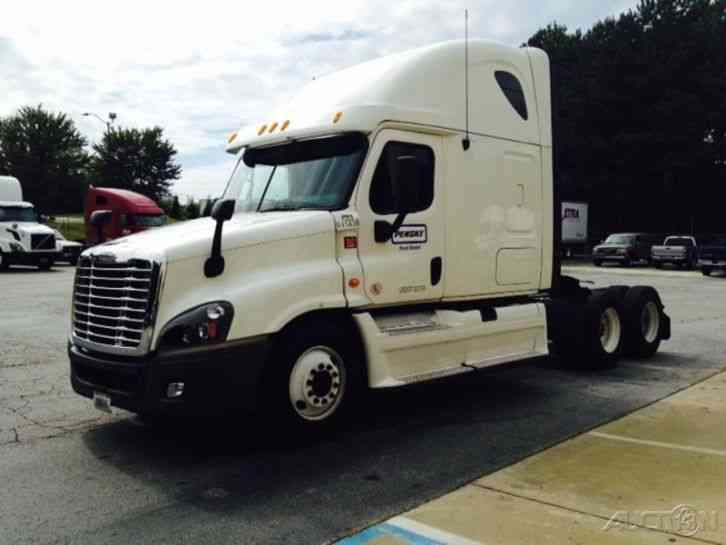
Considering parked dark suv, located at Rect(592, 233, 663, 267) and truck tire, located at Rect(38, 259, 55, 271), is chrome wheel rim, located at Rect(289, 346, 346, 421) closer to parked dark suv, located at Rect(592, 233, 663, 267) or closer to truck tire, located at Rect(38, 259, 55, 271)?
truck tire, located at Rect(38, 259, 55, 271)

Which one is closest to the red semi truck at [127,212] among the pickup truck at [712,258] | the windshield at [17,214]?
the windshield at [17,214]

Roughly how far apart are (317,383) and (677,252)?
31.9m

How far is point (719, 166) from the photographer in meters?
47.1

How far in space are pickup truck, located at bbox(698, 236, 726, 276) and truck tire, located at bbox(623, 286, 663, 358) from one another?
2022cm

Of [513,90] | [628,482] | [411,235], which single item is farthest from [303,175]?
[628,482]

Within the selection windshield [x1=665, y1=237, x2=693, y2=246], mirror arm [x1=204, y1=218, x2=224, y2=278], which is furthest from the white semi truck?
windshield [x1=665, y1=237, x2=693, y2=246]

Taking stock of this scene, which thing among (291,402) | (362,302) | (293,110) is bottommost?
(291,402)

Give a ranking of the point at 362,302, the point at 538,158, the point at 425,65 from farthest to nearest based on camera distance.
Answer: the point at 538,158 → the point at 425,65 → the point at 362,302

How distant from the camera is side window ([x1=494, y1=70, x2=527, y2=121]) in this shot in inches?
287

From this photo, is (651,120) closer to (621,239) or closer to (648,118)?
(648,118)

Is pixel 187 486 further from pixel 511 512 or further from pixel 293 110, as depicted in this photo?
pixel 293 110

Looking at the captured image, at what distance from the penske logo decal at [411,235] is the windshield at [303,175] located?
61cm

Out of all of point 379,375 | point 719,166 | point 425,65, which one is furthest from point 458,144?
point 719,166

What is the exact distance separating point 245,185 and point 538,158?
3.21 m
